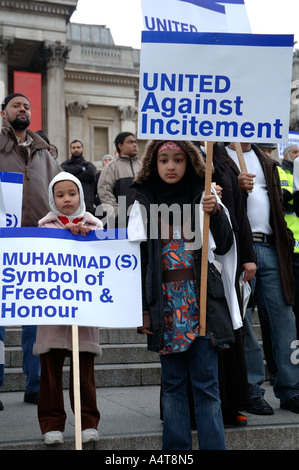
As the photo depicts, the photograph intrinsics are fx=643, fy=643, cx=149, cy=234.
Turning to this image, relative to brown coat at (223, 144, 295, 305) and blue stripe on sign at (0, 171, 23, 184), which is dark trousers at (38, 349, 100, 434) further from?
brown coat at (223, 144, 295, 305)

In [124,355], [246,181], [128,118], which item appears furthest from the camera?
[128,118]

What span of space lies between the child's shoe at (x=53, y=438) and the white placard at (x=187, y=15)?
2.91 meters

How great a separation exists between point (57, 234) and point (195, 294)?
37.0 inches

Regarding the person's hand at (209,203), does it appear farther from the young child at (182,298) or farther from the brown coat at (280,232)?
the brown coat at (280,232)

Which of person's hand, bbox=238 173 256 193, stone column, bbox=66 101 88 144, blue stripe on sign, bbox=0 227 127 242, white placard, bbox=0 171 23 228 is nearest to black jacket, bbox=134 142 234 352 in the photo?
blue stripe on sign, bbox=0 227 127 242

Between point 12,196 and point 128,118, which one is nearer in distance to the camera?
point 12,196

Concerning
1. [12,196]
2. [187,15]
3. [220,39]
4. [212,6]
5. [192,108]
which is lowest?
[12,196]

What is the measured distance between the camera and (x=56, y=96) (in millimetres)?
32469

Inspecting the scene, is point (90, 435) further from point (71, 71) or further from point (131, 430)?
point (71, 71)

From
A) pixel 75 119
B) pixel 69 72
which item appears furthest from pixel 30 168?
pixel 69 72

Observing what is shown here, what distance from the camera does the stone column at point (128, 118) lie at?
38.6 metres

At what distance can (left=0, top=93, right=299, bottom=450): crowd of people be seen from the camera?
3645 millimetres

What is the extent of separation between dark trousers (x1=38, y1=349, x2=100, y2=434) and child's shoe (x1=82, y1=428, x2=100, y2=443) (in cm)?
4

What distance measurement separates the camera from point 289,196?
5770 mm
